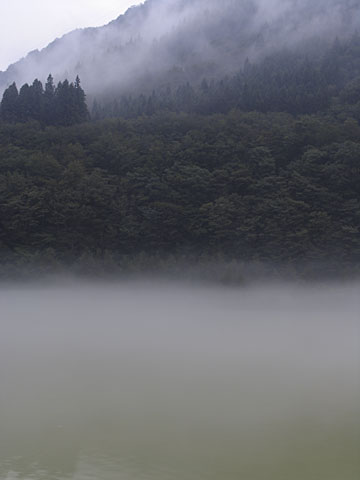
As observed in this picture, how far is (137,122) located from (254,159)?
11.8 meters

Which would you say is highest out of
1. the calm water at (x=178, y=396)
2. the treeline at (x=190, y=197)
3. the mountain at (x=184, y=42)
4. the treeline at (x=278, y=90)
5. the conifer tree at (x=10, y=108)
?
the mountain at (x=184, y=42)

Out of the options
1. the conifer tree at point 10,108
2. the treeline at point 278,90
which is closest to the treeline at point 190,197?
the treeline at point 278,90

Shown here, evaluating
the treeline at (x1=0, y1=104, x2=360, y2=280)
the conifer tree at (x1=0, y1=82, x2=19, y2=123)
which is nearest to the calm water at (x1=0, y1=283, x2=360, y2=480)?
the treeline at (x1=0, y1=104, x2=360, y2=280)

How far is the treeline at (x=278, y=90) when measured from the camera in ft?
159

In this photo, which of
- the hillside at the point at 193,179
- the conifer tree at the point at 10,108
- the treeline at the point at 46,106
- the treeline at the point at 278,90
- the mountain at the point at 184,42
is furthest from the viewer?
the mountain at the point at 184,42

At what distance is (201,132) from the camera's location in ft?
134

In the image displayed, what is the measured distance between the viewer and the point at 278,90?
5044cm

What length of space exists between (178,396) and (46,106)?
42.6 metres

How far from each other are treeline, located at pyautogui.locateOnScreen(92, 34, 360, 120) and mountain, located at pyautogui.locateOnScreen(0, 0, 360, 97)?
375 inches

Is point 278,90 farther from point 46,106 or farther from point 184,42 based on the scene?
point 184,42

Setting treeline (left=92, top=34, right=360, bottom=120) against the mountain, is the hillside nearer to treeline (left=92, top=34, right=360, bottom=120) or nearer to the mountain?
treeline (left=92, top=34, right=360, bottom=120)

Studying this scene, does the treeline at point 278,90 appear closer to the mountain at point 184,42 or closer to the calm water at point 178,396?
the mountain at point 184,42

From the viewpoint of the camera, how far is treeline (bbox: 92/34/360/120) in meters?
48.6

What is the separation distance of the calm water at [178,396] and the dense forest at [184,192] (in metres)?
8.43
